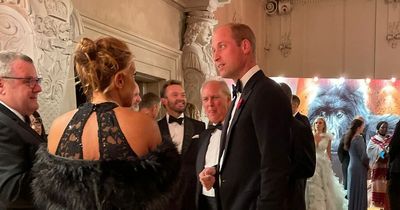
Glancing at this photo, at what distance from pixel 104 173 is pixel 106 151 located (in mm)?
82

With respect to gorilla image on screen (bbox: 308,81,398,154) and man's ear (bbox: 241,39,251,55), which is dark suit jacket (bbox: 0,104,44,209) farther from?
gorilla image on screen (bbox: 308,81,398,154)

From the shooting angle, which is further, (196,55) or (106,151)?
(196,55)

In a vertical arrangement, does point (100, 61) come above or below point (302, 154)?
above

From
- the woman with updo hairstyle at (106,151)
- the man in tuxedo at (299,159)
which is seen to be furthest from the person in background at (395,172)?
the woman with updo hairstyle at (106,151)

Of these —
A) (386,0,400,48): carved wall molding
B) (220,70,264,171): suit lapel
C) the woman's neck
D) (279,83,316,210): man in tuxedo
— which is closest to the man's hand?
(220,70,264,171): suit lapel

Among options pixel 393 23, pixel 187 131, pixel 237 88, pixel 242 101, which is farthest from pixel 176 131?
pixel 393 23

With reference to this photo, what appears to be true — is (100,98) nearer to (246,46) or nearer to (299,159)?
(246,46)

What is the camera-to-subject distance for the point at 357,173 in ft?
23.3

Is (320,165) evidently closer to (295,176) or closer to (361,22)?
(295,176)

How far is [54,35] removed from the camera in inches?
133

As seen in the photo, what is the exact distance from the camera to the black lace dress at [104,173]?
165cm

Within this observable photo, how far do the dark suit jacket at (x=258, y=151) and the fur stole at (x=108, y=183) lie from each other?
0.56 meters

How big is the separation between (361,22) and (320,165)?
5.58 meters

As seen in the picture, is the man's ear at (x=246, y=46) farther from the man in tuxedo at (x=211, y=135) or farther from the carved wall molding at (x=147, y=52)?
the carved wall molding at (x=147, y=52)
